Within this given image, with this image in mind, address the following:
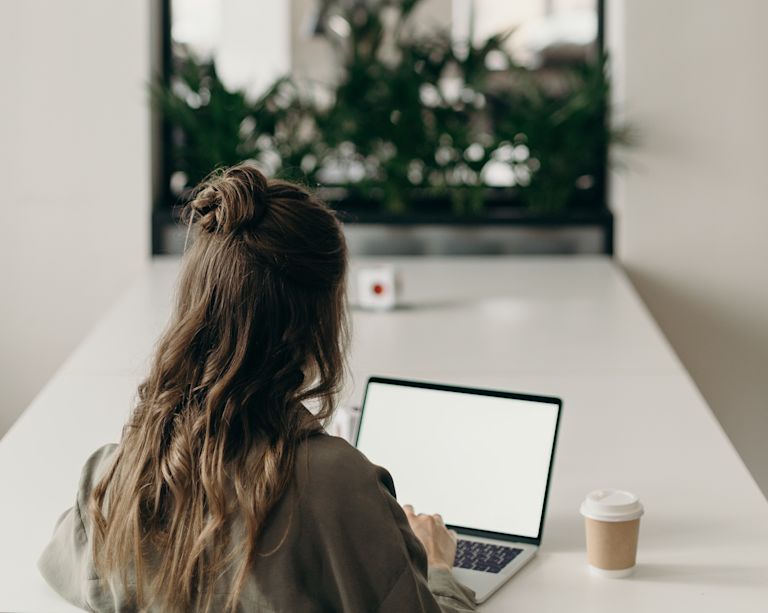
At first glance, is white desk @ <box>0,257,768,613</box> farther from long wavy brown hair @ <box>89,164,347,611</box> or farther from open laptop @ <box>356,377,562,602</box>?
long wavy brown hair @ <box>89,164,347,611</box>

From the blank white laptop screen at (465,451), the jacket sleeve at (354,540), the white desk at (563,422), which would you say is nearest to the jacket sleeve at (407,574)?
the jacket sleeve at (354,540)

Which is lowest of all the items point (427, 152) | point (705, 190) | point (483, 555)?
point (483, 555)

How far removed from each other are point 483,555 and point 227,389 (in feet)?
1.67

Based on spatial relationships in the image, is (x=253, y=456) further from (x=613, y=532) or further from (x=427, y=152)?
(x=427, y=152)

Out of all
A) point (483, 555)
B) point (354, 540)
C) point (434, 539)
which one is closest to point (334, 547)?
point (354, 540)

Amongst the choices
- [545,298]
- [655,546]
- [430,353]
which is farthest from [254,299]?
[545,298]

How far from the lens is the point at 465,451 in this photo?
161cm

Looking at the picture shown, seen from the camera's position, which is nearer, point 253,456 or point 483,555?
point 253,456

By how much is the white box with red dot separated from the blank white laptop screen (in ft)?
3.82

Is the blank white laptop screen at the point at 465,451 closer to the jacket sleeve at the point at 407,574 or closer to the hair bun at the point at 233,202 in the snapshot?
the jacket sleeve at the point at 407,574

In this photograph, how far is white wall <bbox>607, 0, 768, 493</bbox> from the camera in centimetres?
344

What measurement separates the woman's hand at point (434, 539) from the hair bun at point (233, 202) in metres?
0.46

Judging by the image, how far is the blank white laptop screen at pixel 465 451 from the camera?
155 centimetres

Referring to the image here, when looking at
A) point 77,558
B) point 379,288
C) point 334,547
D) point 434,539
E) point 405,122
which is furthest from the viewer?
point 405,122
